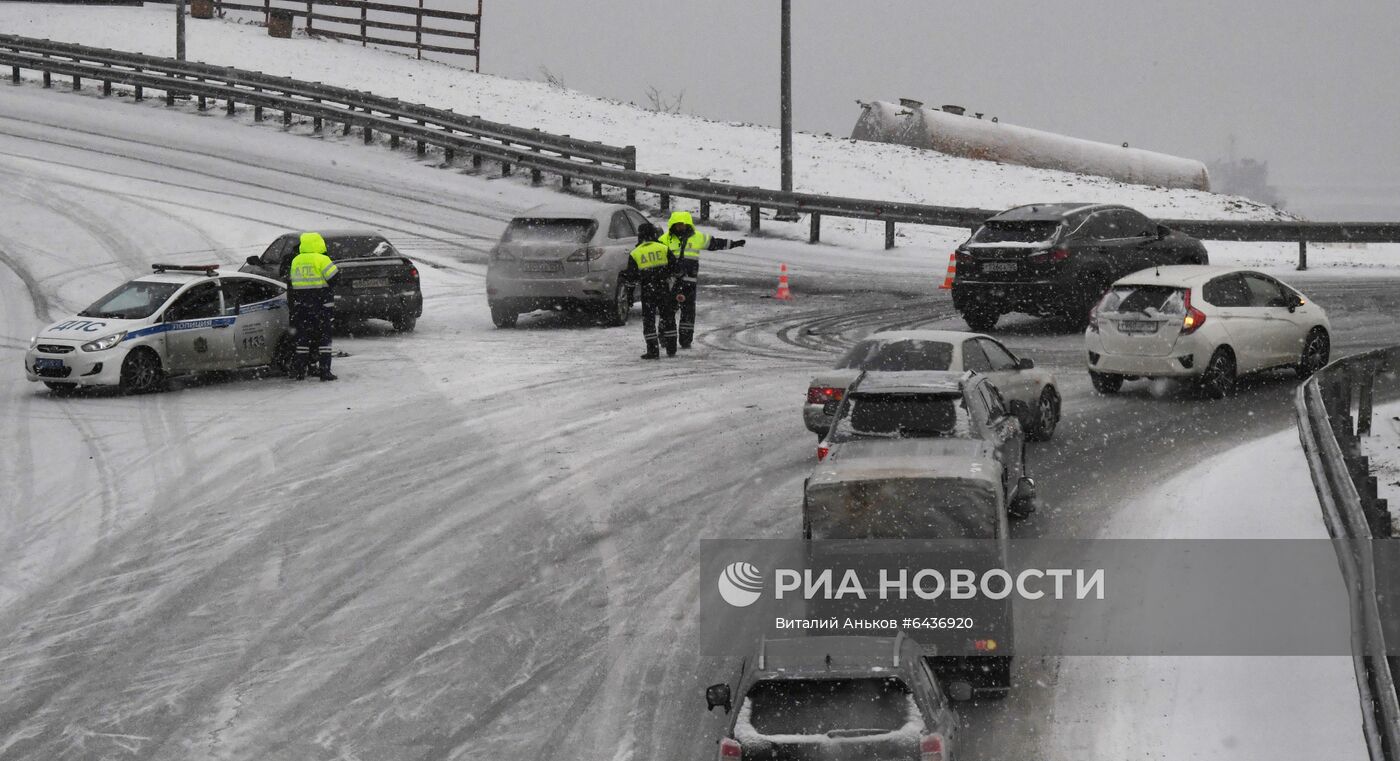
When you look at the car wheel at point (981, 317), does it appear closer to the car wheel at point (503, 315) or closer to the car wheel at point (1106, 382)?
the car wheel at point (1106, 382)

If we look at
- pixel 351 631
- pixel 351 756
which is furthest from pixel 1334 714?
pixel 351 631

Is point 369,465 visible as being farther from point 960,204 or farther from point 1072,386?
point 960,204

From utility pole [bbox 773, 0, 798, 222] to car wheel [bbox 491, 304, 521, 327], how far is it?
904 cm

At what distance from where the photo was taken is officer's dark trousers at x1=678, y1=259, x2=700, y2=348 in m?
21.1

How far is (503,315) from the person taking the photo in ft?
77.4

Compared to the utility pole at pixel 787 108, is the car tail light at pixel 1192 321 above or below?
below

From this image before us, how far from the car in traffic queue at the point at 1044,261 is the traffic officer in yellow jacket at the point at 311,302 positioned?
800cm

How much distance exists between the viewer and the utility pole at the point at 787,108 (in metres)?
31.4

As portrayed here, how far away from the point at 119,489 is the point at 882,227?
63.4ft

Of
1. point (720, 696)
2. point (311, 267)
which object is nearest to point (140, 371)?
point (311, 267)

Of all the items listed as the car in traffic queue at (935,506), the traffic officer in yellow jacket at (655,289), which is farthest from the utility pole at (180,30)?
the car in traffic queue at (935,506)

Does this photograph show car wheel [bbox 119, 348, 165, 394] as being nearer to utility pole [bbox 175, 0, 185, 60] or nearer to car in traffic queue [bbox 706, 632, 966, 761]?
car in traffic queue [bbox 706, 632, 966, 761]

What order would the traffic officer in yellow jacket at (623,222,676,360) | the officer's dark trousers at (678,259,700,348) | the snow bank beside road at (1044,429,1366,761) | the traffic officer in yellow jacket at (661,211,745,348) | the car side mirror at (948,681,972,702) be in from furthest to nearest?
the officer's dark trousers at (678,259,700,348), the traffic officer in yellow jacket at (661,211,745,348), the traffic officer in yellow jacket at (623,222,676,360), the snow bank beside road at (1044,429,1366,761), the car side mirror at (948,681,972,702)

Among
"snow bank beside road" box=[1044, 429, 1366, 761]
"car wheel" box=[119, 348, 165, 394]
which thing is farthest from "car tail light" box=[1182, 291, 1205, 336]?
"car wheel" box=[119, 348, 165, 394]
